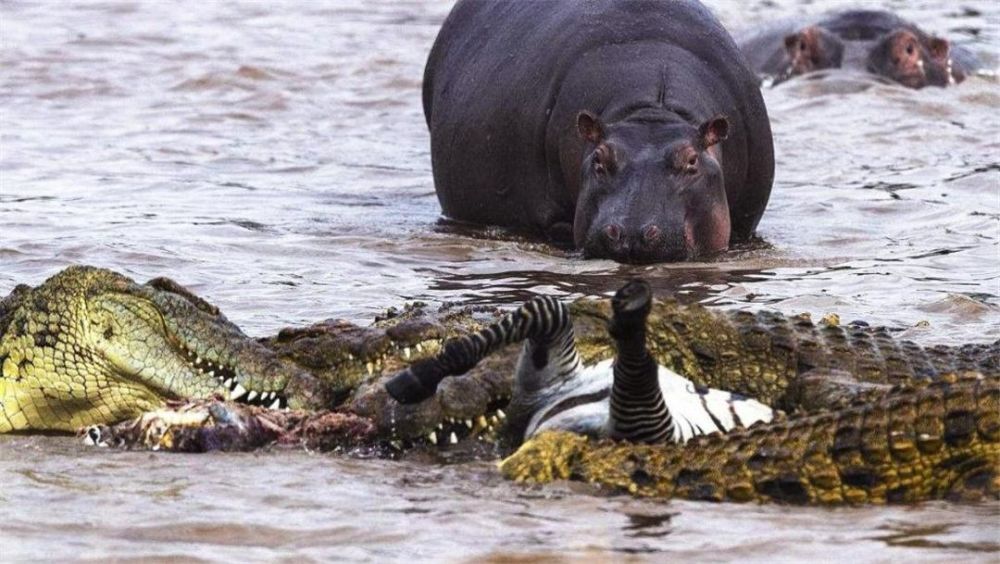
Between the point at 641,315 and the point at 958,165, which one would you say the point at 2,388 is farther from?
the point at 958,165

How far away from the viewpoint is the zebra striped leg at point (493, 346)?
4754 mm

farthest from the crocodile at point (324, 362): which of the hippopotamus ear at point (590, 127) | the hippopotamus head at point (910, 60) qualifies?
the hippopotamus head at point (910, 60)

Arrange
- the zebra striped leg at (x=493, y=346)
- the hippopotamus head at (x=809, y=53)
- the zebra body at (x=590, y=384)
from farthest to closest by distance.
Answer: the hippopotamus head at (x=809, y=53)
the zebra striped leg at (x=493, y=346)
the zebra body at (x=590, y=384)

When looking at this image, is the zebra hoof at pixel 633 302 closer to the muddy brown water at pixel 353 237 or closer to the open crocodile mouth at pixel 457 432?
the muddy brown water at pixel 353 237

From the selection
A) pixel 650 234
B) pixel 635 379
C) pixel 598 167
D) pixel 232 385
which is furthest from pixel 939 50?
pixel 635 379

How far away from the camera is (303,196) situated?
11.0 m

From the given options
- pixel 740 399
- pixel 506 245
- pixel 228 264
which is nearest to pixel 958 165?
pixel 506 245

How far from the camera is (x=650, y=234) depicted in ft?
28.8

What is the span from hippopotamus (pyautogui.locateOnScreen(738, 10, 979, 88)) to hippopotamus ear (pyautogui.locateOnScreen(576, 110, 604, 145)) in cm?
616

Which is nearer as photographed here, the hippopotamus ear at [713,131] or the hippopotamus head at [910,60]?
the hippopotamus ear at [713,131]

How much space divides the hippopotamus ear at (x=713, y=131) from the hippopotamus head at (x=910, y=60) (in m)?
6.05

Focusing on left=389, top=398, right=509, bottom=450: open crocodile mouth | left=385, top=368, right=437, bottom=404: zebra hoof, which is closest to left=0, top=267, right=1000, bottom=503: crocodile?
left=389, top=398, right=509, bottom=450: open crocodile mouth

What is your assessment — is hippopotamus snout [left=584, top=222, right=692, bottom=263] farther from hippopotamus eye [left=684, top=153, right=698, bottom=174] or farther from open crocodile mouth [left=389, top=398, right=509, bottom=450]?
open crocodile mouth [left=389, top=398, right=509, bottom=450]

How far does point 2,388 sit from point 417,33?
42.0ft
